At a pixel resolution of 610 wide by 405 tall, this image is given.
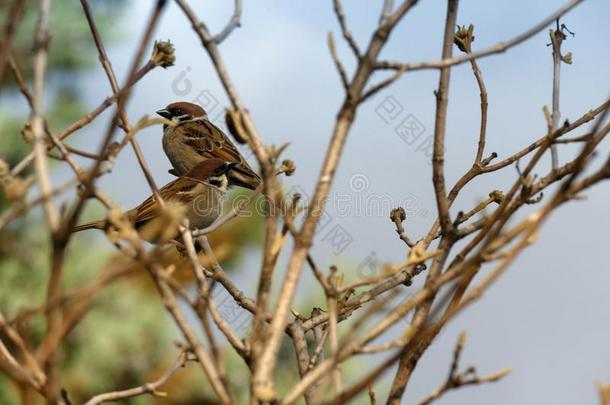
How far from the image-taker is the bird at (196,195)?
349 centimetres

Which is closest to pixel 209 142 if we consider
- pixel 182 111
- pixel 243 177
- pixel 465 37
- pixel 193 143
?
pixel 193 143

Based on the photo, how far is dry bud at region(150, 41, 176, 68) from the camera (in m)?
1.73

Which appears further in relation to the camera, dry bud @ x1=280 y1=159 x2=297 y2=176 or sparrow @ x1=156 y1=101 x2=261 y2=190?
sparrow @ x1=156 y1=101 x2=261 y2=190

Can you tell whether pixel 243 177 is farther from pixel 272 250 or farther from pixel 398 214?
pixel 272 250

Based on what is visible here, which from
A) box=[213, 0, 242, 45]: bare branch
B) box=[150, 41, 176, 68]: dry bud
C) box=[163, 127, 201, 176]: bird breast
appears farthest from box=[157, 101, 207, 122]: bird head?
box=[213, 0, 242, 45]: bare branch

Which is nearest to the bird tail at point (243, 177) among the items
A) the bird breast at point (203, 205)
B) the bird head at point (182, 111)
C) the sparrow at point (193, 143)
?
the sparrow at point (193, 143)

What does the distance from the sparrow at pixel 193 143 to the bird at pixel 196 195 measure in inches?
16.6

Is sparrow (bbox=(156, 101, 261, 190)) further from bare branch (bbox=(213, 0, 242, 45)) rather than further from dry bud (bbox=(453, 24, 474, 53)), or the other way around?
bare branch (bbox=(213, 0, 242, 45))

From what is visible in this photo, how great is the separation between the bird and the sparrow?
16.6 inches

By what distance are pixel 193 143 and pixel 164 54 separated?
2561 millimetres

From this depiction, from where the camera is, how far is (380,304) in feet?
3.04

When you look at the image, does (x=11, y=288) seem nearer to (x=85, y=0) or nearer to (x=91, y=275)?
(x=91, y=275)

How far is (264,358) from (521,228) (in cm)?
36

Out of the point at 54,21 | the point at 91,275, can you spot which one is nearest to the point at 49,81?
the point at 54,21
